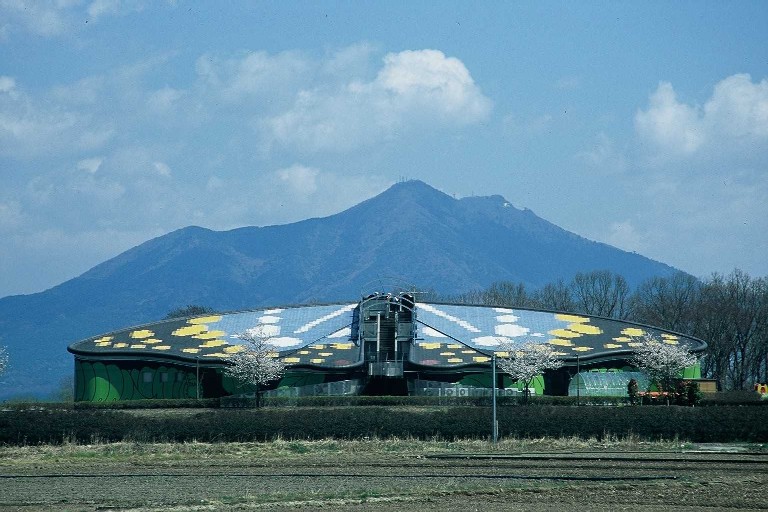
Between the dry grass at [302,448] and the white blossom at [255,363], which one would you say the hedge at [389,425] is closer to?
the dry grass at [302,448]

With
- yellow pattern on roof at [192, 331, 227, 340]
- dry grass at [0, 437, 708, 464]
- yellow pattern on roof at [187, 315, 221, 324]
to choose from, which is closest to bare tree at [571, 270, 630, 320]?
yellow pattern on roof at [187, 315, 221, 324]

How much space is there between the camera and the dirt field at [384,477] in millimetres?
29078

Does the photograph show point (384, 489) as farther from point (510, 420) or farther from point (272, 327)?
point (272, 327)

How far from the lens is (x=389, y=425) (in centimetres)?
5081

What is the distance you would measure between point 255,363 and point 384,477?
33.2 meters

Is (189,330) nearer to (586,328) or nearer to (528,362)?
(528,362)

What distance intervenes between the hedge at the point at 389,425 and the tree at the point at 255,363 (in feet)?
45.0

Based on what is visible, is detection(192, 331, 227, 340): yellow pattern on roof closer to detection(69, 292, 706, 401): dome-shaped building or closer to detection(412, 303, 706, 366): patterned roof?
detection(69, 292, 706, 401): dome-shaped building

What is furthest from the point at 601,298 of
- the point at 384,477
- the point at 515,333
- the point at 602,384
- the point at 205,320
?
the point at 384,477

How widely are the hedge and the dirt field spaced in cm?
217

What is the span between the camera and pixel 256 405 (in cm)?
6100

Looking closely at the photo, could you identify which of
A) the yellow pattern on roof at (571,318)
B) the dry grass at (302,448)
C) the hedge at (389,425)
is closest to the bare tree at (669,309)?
the yellow pattern on roof at (571,318)

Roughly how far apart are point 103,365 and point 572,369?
105 ft

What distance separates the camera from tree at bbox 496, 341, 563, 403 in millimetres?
69750
